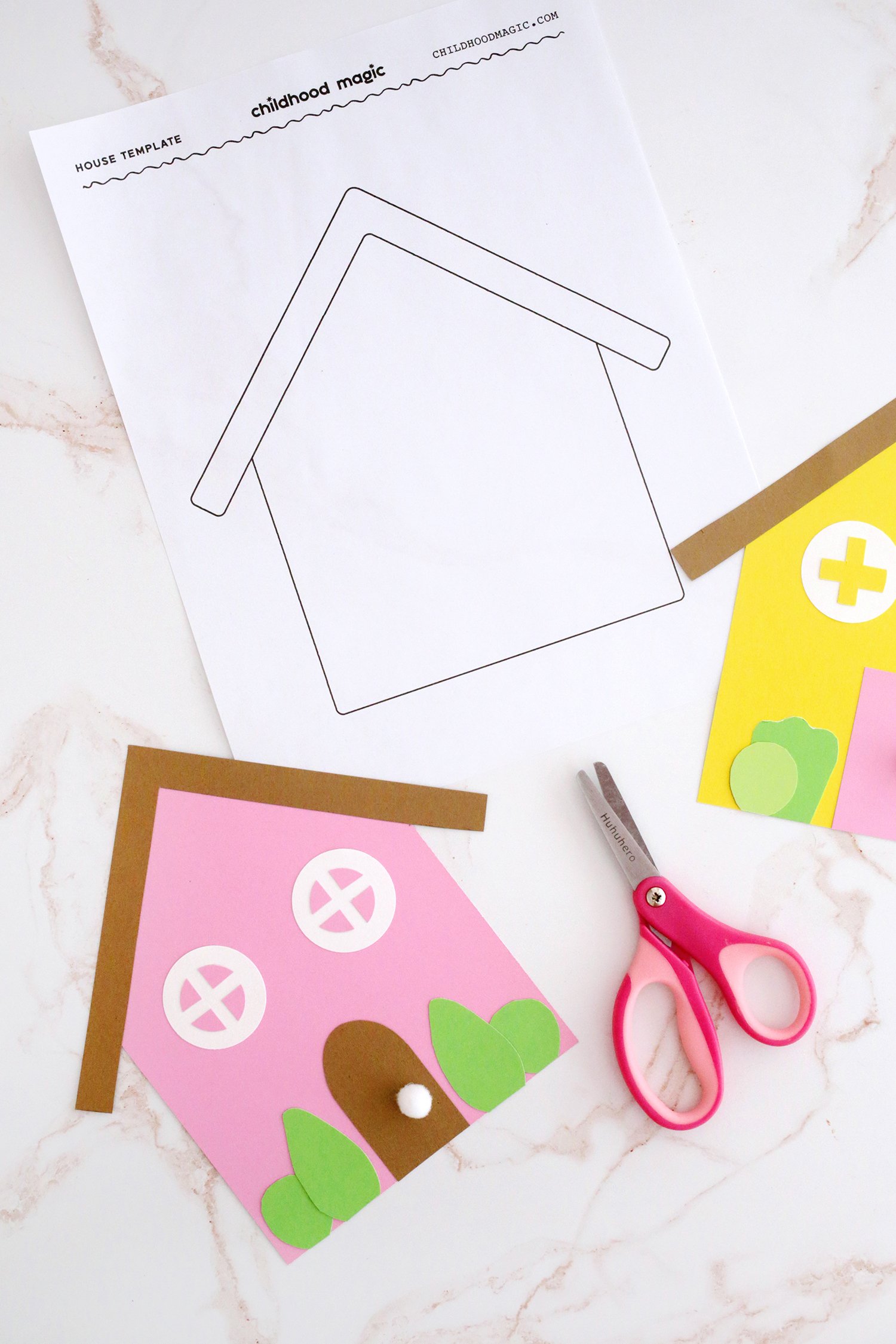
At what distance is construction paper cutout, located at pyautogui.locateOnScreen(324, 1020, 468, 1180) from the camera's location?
633 mm

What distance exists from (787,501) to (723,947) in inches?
10.9

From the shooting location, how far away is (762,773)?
0.64m

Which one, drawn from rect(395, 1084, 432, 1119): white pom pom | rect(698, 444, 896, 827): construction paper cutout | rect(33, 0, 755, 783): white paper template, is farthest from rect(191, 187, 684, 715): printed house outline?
rect(395, 1084, 432, 1119): white pom pom

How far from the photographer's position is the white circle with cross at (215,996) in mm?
633

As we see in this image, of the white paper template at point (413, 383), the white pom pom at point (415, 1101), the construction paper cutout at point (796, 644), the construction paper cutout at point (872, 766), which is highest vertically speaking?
the white paper template at point (413, 383)

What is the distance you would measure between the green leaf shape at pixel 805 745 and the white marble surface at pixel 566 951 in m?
0.03

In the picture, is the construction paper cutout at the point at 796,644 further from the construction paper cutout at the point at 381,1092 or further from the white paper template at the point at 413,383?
the construction paper cutout at the point at 381,1092

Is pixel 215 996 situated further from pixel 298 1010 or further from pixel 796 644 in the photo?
pixel 796 644

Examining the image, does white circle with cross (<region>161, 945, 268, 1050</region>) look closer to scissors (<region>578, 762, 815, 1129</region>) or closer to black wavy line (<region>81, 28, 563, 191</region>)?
scissors (<region>578, 762, 815, 1129</region>)

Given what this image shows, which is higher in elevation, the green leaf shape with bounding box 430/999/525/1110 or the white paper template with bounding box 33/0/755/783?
the white paper template with bounding box 33/0/755/783

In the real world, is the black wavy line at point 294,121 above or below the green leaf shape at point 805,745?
above

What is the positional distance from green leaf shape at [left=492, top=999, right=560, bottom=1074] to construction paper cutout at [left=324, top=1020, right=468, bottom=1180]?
54mm

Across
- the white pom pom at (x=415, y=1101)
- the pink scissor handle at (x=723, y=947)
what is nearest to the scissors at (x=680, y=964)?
the pink scissor handle at (x=723, y=947)

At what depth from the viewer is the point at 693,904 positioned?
629 mm
